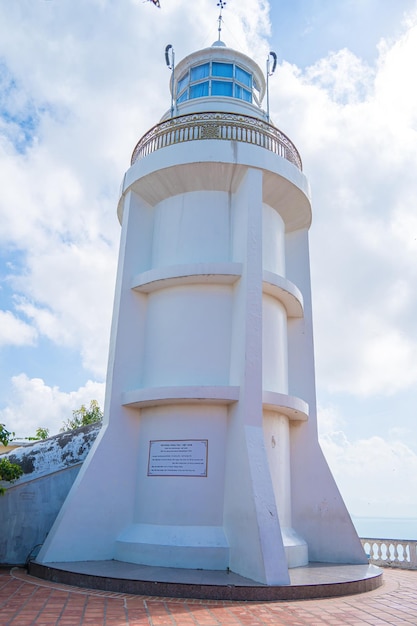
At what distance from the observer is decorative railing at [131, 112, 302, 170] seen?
13.0 meters

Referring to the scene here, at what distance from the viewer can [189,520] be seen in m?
10.5

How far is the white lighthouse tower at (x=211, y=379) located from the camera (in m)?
10.2

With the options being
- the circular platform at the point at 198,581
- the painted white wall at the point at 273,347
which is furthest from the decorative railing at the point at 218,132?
the circular platform at the point at 198,581

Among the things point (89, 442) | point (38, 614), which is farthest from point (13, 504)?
point (38, 614)

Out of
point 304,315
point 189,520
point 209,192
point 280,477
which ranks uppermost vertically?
point 209,192

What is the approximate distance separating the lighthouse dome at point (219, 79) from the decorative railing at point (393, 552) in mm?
12471

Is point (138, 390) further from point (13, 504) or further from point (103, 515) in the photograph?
point (13, 504)

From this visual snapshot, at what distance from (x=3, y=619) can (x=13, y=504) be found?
6.20 metres

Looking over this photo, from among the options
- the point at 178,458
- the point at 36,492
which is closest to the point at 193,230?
the point at 178,458

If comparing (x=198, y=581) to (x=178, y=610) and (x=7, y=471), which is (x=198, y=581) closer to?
(x=178, y=610)

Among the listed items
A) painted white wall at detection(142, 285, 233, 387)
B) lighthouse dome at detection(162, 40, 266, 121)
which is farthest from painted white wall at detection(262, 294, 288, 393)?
lighthouse dome at detection(162, 40, 266, 121)

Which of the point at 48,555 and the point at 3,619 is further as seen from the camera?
the point at 48,555

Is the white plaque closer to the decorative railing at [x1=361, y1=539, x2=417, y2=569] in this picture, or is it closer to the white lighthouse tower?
the white lighthouse tower

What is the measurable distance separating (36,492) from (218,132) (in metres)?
10.1
